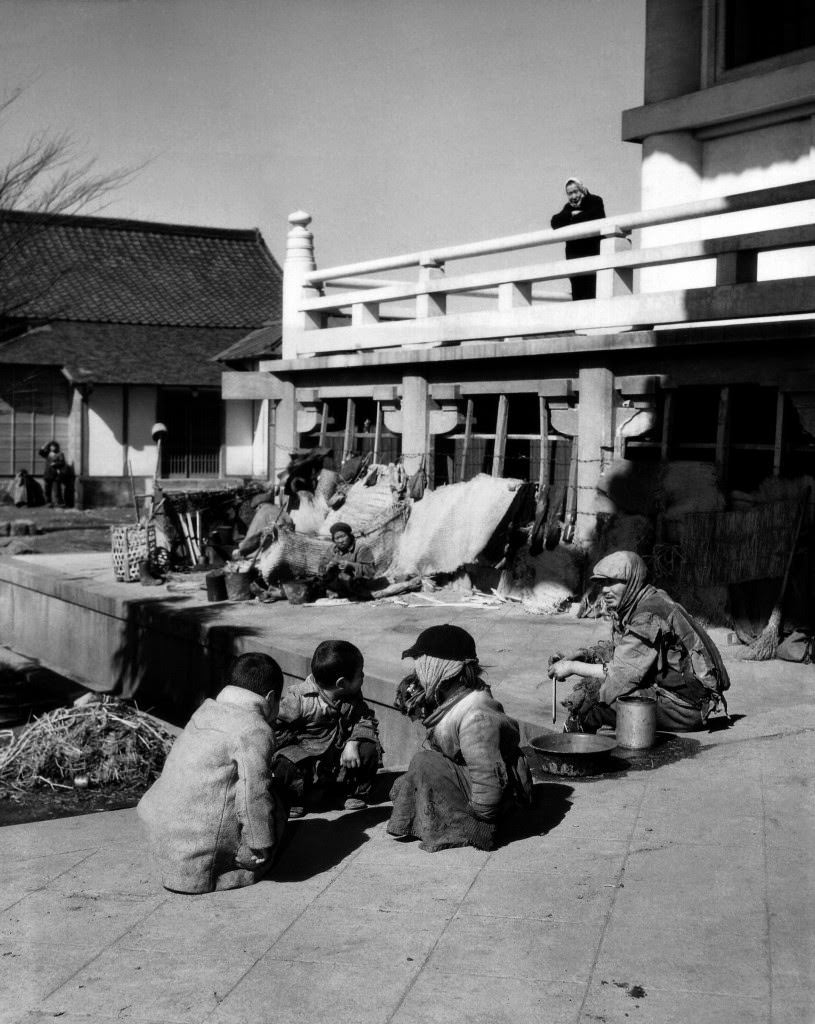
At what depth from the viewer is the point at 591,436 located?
11602 mm

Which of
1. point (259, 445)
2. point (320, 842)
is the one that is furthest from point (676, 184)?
point (259, 445)

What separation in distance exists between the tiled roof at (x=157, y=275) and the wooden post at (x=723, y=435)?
75.2ft

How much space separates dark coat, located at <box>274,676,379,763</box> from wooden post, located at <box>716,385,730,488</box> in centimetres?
531

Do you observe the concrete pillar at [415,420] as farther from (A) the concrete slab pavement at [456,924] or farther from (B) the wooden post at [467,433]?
(A) the concrete slab pavement at [456,924]

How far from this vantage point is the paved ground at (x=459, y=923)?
393 cm

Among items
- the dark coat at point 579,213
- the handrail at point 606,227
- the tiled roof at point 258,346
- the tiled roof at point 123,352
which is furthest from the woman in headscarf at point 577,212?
the tiled roof at point 123,352

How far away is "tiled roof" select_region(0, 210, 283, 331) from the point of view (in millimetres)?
31625

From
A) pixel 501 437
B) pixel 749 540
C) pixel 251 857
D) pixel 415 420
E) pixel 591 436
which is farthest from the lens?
pixel 415 420

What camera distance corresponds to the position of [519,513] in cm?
1229

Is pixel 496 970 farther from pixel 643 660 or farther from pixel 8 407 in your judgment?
pixel 8 407

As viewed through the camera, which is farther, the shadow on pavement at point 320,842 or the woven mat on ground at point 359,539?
the woven mat on ground at point 359,539

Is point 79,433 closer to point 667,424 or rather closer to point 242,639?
point 242,639

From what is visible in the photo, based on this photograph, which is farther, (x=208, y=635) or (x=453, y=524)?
(x=453, y=524)

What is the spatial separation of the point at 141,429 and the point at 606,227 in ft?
66.9
